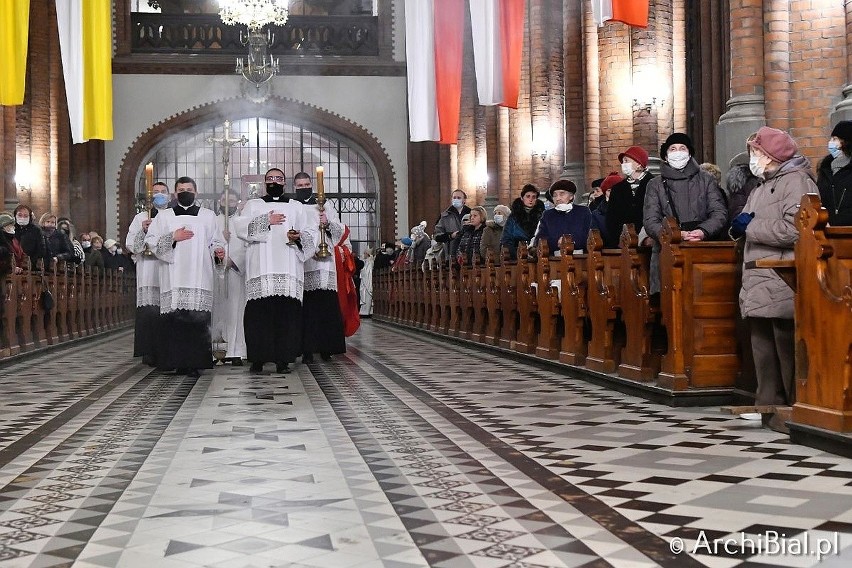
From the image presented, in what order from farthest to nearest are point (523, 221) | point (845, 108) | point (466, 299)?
point (466, 299) → point (523, 221) → point (845, 108)

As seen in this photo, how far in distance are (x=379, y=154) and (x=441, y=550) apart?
85.5 feet

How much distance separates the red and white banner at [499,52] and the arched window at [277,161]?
14.7 metres

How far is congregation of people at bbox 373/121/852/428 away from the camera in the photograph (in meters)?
6.28

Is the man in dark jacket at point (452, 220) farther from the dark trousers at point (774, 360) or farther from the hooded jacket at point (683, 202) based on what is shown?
the dark trousers at point (774, 360)

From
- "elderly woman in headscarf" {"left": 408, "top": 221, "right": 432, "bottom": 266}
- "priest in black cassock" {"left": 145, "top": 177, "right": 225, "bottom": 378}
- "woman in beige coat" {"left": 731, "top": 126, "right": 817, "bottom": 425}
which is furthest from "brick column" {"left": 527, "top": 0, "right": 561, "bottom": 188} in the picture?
"woman in beige coat" {"left": 731, "top": 126, "right": 817, "bottom": 425}

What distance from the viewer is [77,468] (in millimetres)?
5508

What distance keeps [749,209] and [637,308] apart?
1934mm

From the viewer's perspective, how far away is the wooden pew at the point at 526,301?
11578 mm

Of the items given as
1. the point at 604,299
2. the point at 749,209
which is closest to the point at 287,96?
the point at 604,299

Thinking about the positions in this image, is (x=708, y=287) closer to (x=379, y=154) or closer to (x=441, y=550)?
(x=441, y=550)

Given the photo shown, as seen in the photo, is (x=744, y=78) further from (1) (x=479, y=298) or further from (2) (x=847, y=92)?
(1) (x=479, y=298)

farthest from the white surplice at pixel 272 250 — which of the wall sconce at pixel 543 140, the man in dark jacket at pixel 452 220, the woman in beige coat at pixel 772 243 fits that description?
the wall sconce at pixel 543 140

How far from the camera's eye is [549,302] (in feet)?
35.4

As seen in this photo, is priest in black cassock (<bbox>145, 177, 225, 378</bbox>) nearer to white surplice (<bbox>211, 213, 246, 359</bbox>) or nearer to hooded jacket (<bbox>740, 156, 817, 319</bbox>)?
white surplice (<bbox>211, 213, 246, 359</bbox>)
